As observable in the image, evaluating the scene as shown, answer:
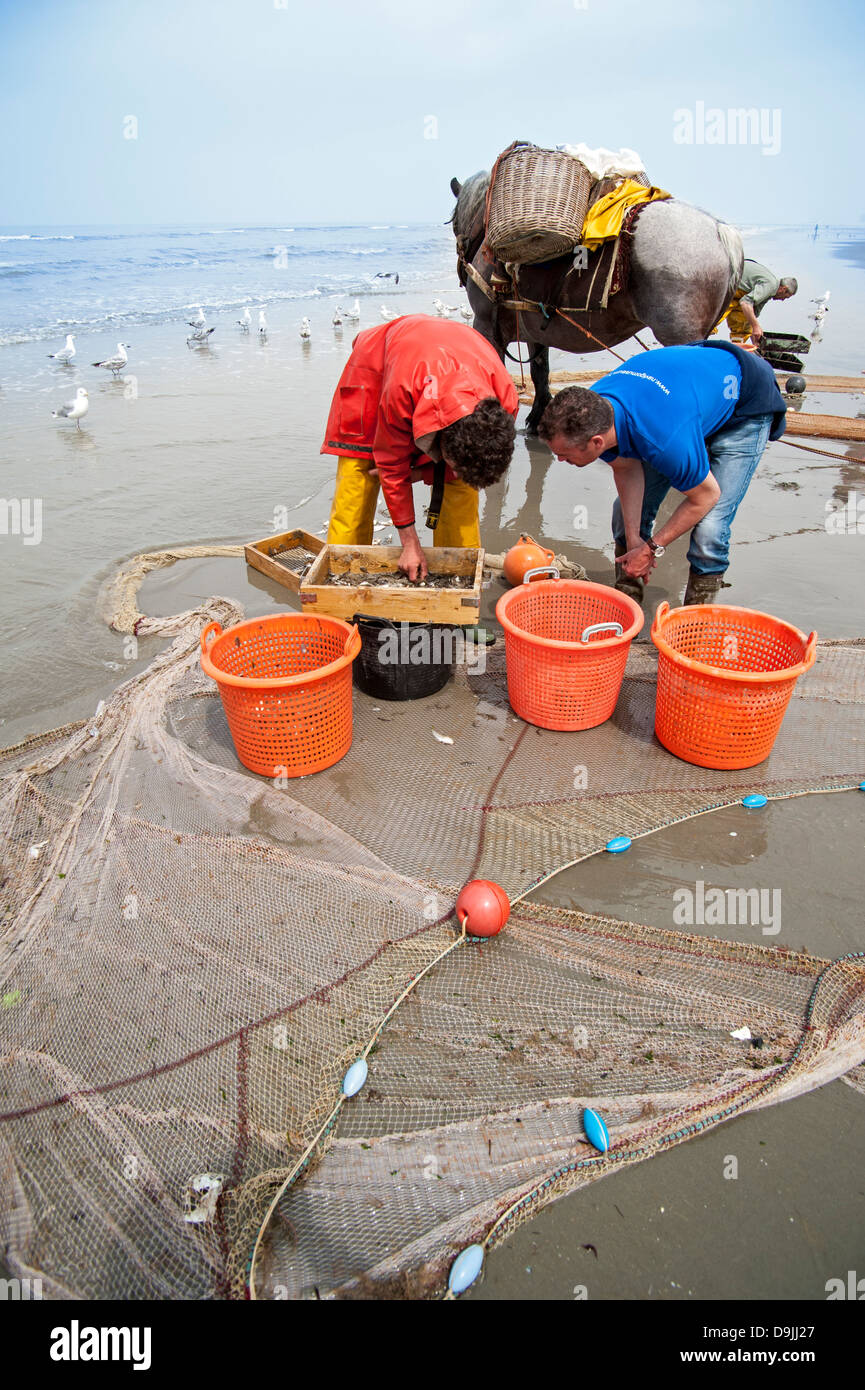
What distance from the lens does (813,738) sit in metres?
3.45

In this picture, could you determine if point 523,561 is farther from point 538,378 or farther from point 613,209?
point 538,378

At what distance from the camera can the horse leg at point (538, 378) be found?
24.6 ft

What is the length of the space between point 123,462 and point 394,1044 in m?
6.97

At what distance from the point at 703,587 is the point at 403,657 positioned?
6.20 feet

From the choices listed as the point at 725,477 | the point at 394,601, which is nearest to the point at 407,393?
the point at 394,601

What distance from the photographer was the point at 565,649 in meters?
3.18

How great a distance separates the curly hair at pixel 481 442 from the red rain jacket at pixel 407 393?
8cm

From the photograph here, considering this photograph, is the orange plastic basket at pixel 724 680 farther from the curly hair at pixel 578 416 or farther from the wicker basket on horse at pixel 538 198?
the wicker basket on horse at pixel 538 198

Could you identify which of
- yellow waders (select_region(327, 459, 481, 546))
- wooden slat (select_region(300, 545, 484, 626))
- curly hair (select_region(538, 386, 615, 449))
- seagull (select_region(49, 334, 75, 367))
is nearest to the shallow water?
seagull (select_region(49, 334, 75, 367))

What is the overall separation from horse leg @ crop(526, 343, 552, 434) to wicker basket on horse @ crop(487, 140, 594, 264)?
2.27 meters

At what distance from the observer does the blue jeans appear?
12.6ft
